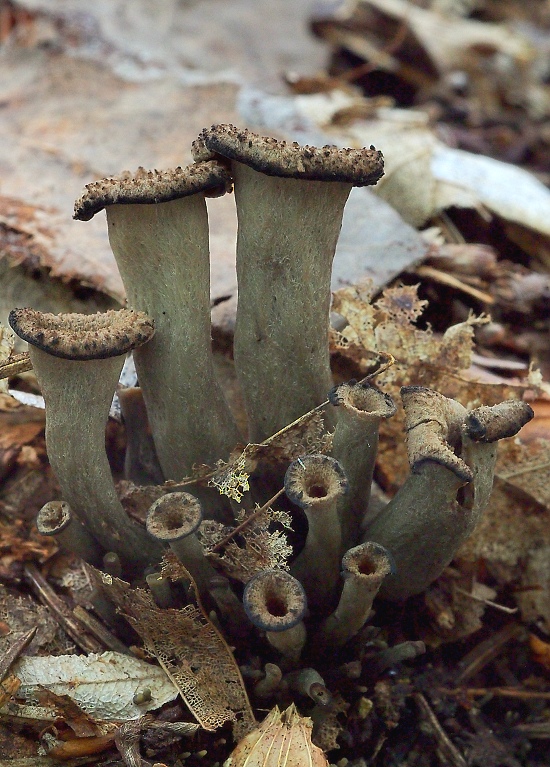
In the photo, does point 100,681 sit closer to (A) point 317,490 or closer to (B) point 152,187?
(A) point 317,490

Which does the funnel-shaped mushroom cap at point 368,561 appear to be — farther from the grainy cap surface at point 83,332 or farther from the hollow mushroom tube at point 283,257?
the grainy cap surface at point 83,332

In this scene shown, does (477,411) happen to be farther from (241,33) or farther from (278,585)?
(241,33)

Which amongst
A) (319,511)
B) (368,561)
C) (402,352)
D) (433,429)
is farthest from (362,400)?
(402,352)

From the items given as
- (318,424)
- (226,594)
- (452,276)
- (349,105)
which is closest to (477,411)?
(318,424)

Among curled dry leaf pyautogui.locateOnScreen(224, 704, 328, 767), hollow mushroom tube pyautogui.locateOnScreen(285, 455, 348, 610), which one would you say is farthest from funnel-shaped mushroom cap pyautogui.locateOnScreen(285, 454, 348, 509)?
curled dry leaf pyautogui.locateOnScreen(224, 704, 328, 767)

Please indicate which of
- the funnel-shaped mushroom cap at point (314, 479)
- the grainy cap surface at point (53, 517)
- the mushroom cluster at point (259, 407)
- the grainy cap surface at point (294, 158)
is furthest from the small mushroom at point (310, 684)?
the grainy cap surface at point (294, 158)

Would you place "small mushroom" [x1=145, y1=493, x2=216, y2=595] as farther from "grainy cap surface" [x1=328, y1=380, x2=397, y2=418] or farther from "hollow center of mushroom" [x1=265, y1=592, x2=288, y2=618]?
"grainy cap surface" [x1=328, y1=380, x2=397, y2=418]

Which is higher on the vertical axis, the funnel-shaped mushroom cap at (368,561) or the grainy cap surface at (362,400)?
the grainy cap surface at (362,400)
